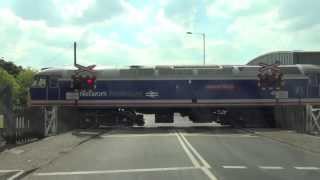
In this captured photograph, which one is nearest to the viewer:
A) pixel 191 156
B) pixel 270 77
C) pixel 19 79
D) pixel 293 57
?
pixel 191 156

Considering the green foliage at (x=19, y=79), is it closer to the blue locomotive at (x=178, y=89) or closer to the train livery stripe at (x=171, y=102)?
the blue locomotive at (x=178, y=89)

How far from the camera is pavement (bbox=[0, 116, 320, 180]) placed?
15.3 metres

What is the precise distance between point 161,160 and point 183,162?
37.2 inches

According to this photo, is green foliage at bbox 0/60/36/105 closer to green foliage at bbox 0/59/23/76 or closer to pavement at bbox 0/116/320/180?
green foliage at bbox 0/59/23/76

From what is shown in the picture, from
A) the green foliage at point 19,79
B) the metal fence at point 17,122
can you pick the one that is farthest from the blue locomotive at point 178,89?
the green foliage at point 19,79

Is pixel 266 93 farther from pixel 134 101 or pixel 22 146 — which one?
pixel 22 146

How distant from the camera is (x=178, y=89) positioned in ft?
138

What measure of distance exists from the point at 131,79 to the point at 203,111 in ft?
16.9

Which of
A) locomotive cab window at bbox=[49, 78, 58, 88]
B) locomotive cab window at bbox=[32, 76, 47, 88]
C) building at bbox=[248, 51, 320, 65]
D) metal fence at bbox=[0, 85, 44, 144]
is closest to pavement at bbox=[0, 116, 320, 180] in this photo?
metal fence at bbox=[0, 85, 44, 144]

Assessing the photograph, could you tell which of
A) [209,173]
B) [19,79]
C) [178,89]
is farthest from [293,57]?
[19,79]

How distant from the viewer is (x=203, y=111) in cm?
4269

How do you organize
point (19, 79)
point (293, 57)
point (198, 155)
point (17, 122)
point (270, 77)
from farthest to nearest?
point (19, 79) < point (293, 57) < point (270, 77) < point (17, 122) < point (198, 155)

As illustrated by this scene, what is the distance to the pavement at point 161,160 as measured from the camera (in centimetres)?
1530

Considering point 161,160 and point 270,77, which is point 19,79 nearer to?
point 270,77
